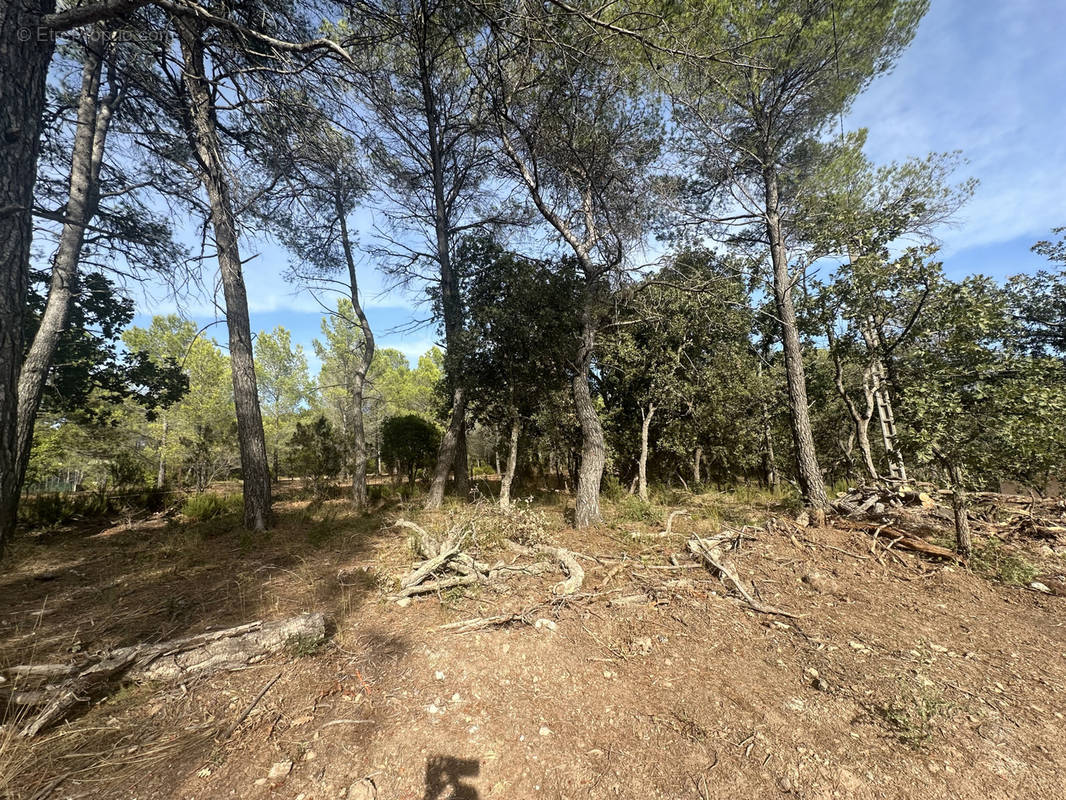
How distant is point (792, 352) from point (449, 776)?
26.6ft

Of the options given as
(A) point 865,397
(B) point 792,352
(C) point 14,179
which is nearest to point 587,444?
(B) point 792,352

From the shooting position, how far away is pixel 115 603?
3.79 metres

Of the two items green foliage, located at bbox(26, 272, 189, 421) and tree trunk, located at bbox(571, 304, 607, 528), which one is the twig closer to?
tree trunk, located at bbox(571, 304, 607, 528)

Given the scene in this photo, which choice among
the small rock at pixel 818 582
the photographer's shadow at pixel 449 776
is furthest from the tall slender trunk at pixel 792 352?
the photographer's shadow at pixel 449 776

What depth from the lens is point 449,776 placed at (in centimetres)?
193

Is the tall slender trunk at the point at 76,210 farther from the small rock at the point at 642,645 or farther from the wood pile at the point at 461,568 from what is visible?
the small rock at the point at 642,645

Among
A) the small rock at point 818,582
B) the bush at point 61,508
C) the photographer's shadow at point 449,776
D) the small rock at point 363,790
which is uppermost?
the bush at point 61,508

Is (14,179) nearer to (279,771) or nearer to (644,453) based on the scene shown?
(279,771)

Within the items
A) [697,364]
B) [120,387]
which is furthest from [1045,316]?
[120,387]

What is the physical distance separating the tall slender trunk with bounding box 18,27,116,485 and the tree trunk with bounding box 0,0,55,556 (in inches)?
169

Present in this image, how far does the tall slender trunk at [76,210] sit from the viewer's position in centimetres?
516

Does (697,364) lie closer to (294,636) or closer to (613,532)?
(613,532)

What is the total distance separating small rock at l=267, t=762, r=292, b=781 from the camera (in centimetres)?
187

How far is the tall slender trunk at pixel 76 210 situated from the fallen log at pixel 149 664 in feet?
15.1
